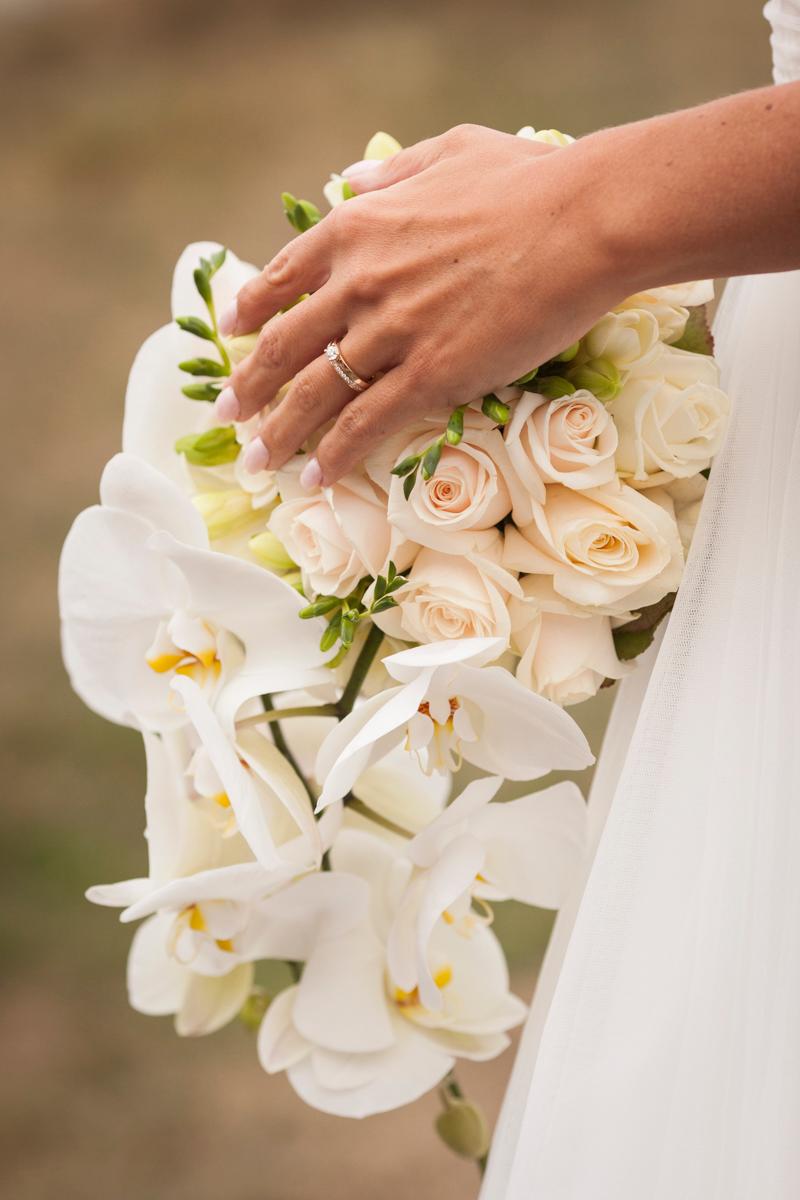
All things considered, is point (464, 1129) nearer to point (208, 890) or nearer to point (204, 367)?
point (208, 890)

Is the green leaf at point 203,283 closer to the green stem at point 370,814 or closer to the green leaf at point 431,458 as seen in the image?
the green leaf at point 431,458

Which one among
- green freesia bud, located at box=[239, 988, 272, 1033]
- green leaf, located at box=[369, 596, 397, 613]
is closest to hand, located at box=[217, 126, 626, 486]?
green leaf, located at box=[369, 596, 397, 613]

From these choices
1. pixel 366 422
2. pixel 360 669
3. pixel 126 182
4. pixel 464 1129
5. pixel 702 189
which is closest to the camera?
pixel 702 189

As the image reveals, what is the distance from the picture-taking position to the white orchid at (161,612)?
728mm

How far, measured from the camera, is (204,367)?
79 centimetres

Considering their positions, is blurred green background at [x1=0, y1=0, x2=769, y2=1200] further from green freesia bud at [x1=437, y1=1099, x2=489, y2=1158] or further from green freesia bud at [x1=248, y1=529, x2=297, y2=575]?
green freesia bud at [x1=248, y1=529, x2=297, y2=575]

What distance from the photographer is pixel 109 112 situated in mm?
3867

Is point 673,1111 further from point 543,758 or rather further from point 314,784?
point 314,784

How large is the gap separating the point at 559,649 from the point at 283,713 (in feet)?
0.69

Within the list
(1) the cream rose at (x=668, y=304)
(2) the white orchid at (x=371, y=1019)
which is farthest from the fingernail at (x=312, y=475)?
(2) the white orchid at (x=371, y=1019)

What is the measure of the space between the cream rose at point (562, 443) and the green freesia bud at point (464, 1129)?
55 cm

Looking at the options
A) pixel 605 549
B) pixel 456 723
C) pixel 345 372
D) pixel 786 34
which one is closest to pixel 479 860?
pixel 456 723

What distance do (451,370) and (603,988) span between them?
39cm

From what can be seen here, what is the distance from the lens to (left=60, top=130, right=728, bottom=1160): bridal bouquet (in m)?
0.68
